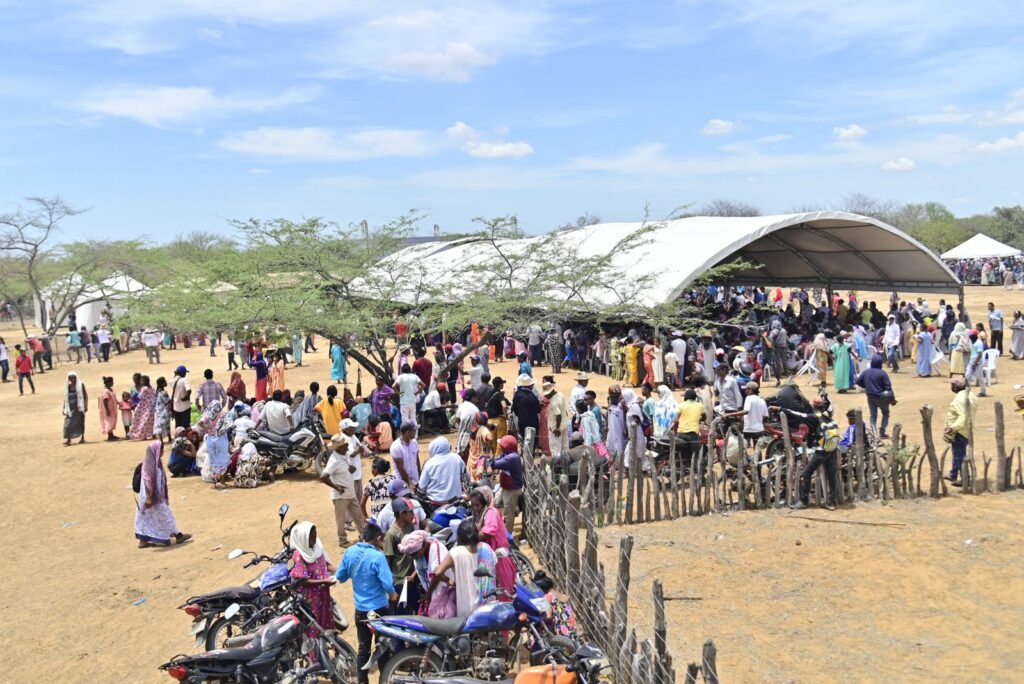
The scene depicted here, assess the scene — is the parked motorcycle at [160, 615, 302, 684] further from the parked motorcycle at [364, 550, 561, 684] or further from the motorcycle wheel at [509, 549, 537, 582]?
the motorcycle wheel at [509, 549, 537, 582]

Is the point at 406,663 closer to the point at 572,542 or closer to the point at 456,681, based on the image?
the point at 456,681

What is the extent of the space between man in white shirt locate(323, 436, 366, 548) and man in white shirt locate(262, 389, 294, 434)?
11.7 ft

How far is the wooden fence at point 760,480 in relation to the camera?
9.85 m

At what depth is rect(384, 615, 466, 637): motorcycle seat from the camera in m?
5.91

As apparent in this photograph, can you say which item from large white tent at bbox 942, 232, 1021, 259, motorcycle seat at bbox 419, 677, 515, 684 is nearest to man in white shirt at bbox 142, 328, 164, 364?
motorcycle seat at bbox 419, 677, 515, 684

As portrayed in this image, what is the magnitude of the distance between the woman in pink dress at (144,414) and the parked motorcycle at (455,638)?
36.9 feet

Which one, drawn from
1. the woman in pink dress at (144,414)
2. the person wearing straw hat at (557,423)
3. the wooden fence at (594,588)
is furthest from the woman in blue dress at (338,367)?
the wooden fence at (594,588)

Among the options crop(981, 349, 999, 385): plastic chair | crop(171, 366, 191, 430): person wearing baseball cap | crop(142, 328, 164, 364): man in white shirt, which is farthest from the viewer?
crop(142, 328, 164, 364): man in white shirt

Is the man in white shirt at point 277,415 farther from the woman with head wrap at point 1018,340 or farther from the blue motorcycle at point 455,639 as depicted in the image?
the woman with head wrap at point 1018,340

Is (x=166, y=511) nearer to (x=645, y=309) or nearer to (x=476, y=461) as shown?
(x=476, y=461)

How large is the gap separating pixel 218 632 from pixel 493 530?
217 cm

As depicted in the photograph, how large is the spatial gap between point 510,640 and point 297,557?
1659 mm

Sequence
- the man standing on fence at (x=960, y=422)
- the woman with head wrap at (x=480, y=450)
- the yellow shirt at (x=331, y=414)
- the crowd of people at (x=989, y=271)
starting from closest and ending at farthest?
the woman with head wrap at (x=480, y=450) → the man standing on fence at (x=960, y=422) → the yellow shirt at (x=331, y=414) → the crowd of people at (x=989, y=271)

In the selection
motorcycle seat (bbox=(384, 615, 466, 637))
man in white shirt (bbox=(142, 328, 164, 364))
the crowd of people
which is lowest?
motorcycle seat (bbox=(384, 615, 466, 637))
